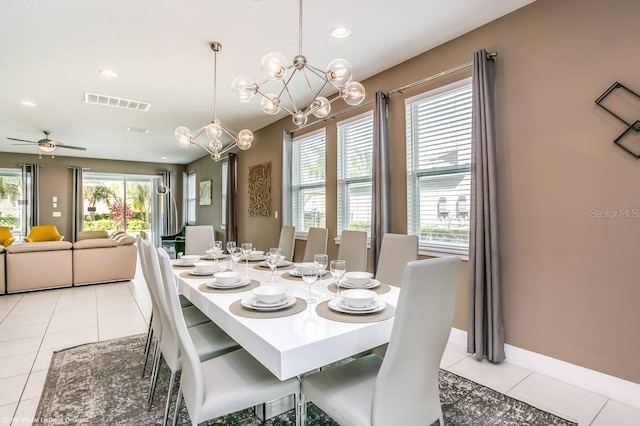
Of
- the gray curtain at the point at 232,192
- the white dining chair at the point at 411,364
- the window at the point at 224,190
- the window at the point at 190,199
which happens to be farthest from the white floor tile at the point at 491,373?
the window at the point at 190,199

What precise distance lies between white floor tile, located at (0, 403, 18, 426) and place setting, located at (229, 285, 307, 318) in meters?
1.52

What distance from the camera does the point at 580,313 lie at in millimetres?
2221

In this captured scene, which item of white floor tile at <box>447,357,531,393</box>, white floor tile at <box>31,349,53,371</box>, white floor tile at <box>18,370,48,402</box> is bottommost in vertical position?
white floor tile at <box>31,349,53,371</box>

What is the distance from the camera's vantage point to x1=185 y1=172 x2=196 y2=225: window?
30.9 ft

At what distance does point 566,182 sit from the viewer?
7.50 ft

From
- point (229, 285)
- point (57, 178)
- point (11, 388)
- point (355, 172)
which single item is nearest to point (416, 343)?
point (229, 285)

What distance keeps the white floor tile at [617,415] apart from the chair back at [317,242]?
7.04 feet

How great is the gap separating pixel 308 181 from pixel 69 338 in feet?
10.6

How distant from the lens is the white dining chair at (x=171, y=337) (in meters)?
1.61

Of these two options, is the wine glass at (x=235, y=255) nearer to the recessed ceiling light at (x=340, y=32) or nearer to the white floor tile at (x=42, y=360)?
the white floor tile at (x=42, y=360)

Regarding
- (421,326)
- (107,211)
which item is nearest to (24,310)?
(421,326)

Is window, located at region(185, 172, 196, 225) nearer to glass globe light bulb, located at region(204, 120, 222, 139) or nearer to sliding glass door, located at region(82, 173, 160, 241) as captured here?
sliding glass door, located at region(82, 173, 160, 241)

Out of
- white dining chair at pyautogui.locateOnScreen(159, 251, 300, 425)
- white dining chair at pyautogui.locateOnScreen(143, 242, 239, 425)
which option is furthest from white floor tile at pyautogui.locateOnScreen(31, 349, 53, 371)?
white dining chair at pyautogui.locateOnScreen(159, 251, 300, 425)

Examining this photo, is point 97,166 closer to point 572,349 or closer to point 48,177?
point 48,177
